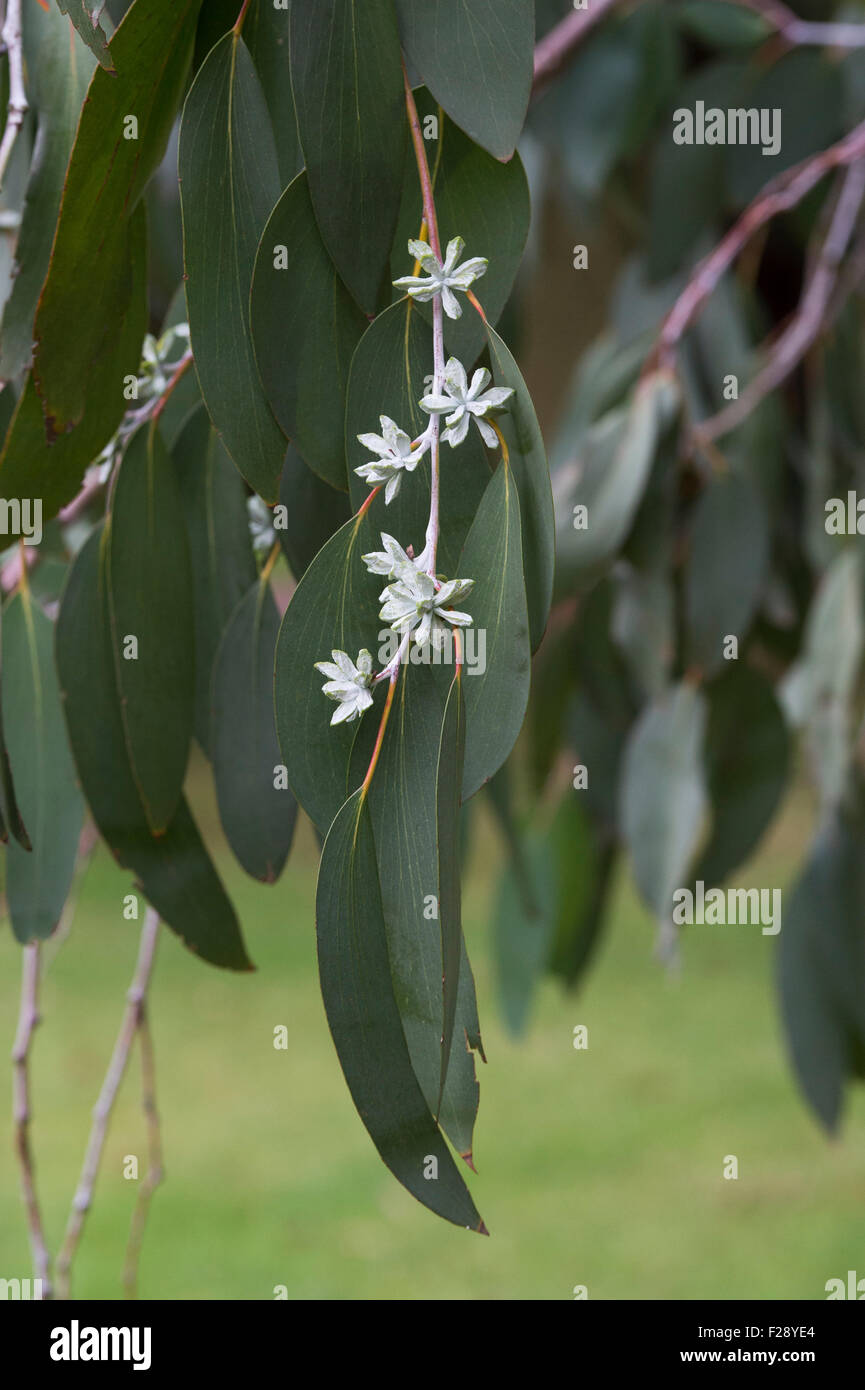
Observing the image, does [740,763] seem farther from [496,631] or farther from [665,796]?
[496,631]

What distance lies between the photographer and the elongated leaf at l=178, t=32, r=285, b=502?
362 mm

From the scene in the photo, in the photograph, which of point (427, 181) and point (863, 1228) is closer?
point (427, 181)

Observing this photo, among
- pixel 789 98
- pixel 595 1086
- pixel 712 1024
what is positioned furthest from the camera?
pixel 712 1024

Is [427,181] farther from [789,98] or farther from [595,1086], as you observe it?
[595,1086]

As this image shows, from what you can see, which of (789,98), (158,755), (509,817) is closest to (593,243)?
(789,98)

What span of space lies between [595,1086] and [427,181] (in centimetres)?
198

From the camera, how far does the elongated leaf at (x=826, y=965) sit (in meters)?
1.06

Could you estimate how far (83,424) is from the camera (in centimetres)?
43

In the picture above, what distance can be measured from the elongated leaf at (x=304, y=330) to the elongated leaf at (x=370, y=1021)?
0.11 meters

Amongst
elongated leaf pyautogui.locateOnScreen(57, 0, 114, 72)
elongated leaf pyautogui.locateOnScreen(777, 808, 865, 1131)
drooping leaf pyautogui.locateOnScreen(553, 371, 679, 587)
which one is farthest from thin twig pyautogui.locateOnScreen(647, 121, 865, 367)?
elongated leaf pyautogui.locateOnScreen(57, 0, 114, 72)

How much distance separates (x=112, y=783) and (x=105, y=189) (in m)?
0.22

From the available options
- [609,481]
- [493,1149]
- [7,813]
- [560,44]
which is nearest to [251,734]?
[7,813]

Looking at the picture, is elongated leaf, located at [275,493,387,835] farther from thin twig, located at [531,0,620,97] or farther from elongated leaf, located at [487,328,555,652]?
thin twig, located at [531,0,620,97]

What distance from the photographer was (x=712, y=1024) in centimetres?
235
